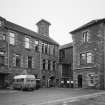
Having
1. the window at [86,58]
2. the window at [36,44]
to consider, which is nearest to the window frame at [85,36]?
the window at [86,58]

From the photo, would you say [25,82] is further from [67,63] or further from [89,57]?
[67,63]

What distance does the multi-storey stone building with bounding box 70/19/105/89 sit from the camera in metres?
26.2

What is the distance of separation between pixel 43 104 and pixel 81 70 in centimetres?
1805

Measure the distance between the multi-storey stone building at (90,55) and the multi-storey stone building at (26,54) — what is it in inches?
301

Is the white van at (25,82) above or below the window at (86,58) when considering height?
below

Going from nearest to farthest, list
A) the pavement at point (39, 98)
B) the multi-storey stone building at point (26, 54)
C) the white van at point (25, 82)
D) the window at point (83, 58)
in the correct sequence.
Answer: the pavement at point (39, 98) < the white van at point (25, 82) < the multi-storey stone building at point (26, 54) < the window at point (83, 58)

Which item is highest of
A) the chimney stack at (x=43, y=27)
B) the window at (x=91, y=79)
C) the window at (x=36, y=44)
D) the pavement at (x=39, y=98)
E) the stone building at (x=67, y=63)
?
the chimney stack at (x=43, y=27)

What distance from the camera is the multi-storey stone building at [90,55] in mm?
26156

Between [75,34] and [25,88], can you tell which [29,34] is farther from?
[25,88]

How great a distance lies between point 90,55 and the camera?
27.8m

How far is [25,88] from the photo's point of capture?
957 inches

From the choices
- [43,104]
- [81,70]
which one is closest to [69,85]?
[81,70]

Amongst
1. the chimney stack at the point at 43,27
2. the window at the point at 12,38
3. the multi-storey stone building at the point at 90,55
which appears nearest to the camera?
the multi-storey stone building at the point at 90,55

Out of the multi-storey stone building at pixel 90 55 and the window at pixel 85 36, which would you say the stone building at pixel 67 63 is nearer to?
the multi-storey stone building at pixel 90 55
